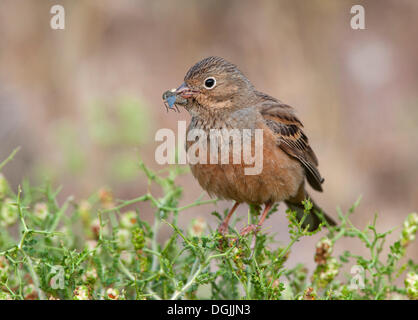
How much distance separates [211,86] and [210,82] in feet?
0.10

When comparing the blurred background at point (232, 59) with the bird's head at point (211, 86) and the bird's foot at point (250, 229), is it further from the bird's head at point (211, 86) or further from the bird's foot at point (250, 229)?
the bird's foot at point (250, 229)

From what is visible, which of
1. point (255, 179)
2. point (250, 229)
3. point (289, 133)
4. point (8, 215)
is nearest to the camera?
point (8, 215)

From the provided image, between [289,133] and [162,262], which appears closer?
[162,262]

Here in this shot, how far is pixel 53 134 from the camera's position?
7.55m

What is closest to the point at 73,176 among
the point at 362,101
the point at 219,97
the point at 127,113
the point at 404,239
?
the point at 127,113

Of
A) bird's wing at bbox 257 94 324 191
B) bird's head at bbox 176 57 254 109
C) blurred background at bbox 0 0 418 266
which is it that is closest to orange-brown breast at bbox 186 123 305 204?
bird's wing at bbox 257 94 324 191

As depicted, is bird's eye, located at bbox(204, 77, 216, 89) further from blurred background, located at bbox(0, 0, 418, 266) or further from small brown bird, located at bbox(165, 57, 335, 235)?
blurred background, located at bbox(0, 0, 418, 266)

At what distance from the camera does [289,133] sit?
4.70m

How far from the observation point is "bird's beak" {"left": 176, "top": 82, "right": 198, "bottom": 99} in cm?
429

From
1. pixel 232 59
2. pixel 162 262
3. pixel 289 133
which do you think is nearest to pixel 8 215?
pixel 162 262

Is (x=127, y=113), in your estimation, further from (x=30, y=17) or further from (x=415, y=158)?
(x=415, y=158)

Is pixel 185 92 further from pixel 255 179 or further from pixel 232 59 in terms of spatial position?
pixel 232 59

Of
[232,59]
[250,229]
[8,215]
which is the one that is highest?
[232,59]

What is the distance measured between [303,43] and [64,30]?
337cm
